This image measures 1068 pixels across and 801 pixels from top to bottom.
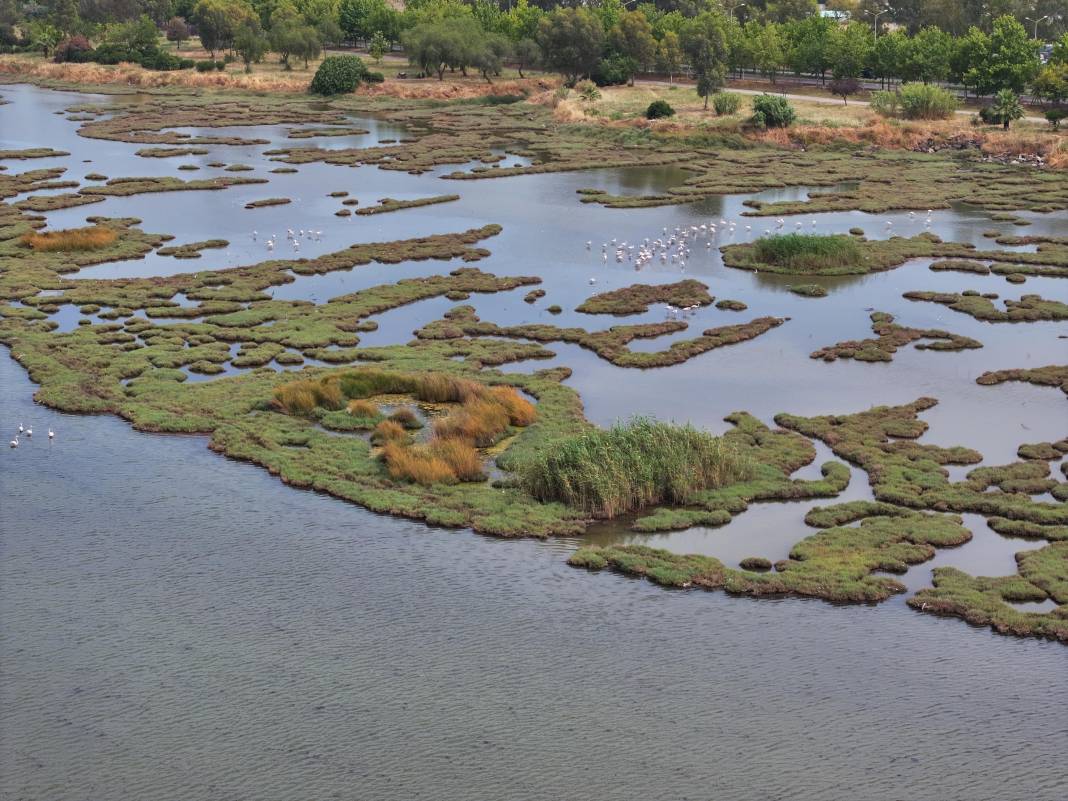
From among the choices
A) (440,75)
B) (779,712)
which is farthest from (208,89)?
(779,712)

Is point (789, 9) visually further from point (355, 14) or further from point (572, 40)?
point (355, 14)

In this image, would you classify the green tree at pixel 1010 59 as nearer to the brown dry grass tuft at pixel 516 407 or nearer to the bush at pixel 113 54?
the brown dry grass tuft at pixel 516 407

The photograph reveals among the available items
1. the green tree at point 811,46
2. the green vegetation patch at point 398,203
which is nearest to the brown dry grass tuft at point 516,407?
the green vegetation patch at point 398,203

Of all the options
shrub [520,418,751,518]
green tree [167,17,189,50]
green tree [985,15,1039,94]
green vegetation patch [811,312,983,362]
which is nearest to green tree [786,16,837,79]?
green tree [985,15,1039,94]

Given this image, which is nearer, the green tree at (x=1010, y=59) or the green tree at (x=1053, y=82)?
the green tree at (x=1053, y=82)

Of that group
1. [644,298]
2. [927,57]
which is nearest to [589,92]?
[927,57]

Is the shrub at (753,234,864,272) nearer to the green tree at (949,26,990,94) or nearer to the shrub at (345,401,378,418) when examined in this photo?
the shrub at (345,401,378,418)
